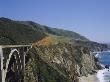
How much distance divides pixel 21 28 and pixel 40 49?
47021 mm

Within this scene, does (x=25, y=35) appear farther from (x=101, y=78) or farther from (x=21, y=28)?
(x=101, y=78)

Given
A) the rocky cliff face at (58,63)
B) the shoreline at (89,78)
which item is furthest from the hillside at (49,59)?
the shoreline at (89,78)

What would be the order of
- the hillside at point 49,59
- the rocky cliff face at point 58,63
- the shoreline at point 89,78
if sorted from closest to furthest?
the rocky cliff face at point 58,63 → the hillside at point 49,59 → the shoreline at point 89,78

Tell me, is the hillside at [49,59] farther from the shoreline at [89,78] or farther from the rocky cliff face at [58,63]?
the shoreline at [89,78]

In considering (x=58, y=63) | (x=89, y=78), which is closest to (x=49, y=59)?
(x=58, y=63)

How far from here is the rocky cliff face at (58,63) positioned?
91688 mm

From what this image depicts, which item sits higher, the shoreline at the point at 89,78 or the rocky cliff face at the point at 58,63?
the rocky cliff face at the point at 58,63

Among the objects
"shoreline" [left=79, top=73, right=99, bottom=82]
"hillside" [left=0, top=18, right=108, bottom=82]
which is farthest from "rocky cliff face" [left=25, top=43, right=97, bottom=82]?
"shoreline" [left=79, top=73, right=99, bottom=82]

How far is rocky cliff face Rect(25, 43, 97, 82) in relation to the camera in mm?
91688

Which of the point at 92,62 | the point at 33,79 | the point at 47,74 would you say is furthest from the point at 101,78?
the point at 33,79

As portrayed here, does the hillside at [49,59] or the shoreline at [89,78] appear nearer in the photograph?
the hillside at [49,59]

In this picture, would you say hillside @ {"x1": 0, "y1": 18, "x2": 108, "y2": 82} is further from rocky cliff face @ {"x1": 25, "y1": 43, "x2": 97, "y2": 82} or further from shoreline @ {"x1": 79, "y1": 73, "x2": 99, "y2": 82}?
shoreline @ {"x1": 79, "y1": 73, "x2": 99, "y2": 82}

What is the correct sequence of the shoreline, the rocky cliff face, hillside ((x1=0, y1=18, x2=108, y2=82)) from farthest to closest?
1. the shoreline
2. hillside ((x1=0, y1=18, x2=108, y2=82))
3. the rocky cliff face

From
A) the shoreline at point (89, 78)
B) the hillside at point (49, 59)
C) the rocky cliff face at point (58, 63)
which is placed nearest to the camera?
the rocky cliff face at point (58, 63)
